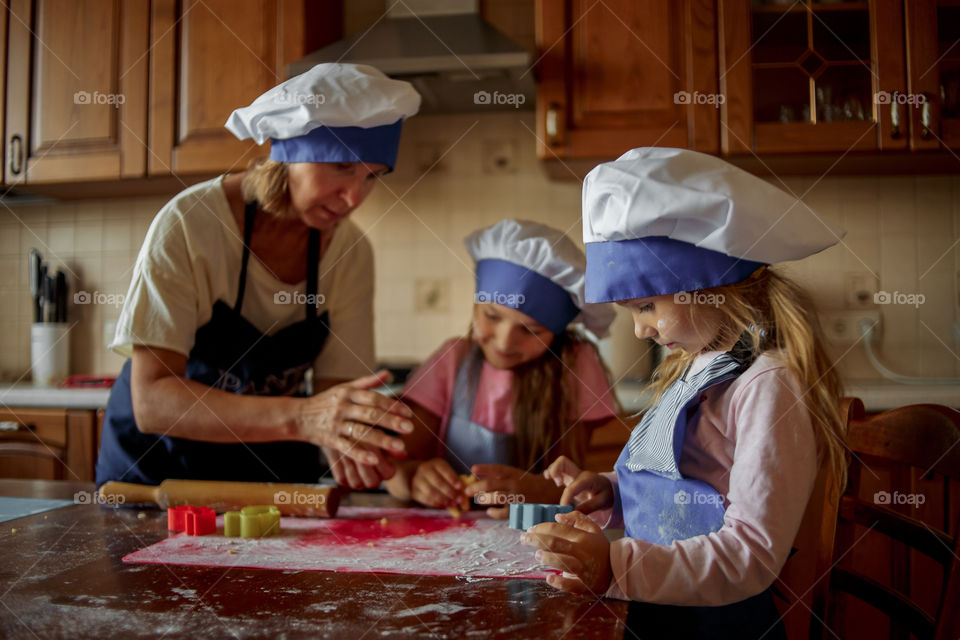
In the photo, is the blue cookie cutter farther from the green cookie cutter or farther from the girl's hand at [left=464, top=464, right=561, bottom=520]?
the green cookie cutter

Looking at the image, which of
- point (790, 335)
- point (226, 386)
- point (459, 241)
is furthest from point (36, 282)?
point (790, 335)

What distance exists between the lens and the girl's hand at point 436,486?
1153 millimetres

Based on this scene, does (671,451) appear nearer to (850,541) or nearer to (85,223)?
(850,541)

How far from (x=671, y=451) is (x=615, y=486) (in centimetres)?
19

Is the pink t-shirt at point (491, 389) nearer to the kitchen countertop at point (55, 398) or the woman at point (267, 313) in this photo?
the woman at point (267, 313)

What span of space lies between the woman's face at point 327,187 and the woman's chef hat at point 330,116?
0.07ft

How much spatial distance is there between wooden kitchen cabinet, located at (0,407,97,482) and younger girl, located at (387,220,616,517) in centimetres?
117

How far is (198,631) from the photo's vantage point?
0.65m

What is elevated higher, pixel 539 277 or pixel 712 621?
pixel 539 277

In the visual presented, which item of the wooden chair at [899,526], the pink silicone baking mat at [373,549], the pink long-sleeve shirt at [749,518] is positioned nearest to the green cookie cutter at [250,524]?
the pink silicone baking mat at [373,549]

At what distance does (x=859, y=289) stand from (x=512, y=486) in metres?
1.66

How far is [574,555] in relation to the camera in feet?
2.33

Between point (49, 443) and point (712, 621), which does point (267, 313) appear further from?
point (49, 443)

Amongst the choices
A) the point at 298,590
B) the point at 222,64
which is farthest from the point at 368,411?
the point at 222,64
